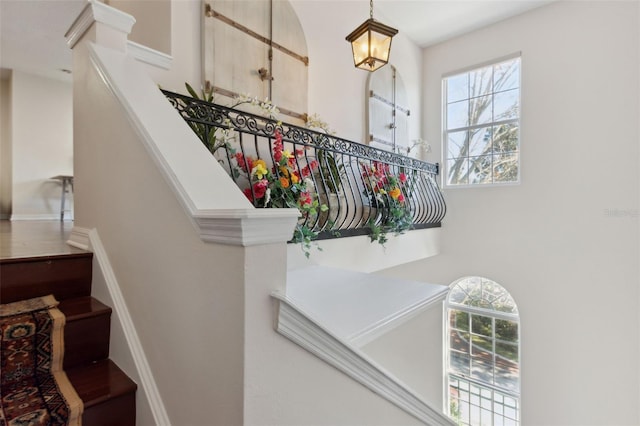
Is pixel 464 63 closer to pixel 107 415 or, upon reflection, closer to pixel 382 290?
pixel 382 290

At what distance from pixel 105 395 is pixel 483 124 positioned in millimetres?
5082

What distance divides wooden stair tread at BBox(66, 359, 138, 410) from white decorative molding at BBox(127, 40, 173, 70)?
1.57 meters

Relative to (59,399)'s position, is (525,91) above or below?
above

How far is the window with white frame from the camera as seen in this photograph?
14.4 ft

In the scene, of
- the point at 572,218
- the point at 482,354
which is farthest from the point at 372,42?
the point at 482,354

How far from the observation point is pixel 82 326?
45.9 inches

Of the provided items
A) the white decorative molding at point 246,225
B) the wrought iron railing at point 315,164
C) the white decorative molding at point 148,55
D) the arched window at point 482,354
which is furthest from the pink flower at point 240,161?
the arched window at point 482,354

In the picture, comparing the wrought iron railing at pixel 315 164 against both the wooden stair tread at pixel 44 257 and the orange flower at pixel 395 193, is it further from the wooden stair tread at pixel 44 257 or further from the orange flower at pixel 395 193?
the wooden stair tread at pixel 44 257

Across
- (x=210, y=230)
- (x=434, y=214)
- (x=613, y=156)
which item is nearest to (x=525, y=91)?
(x=613, y=156)

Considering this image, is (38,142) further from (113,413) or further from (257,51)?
(113,413)

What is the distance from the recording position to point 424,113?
5.18 m

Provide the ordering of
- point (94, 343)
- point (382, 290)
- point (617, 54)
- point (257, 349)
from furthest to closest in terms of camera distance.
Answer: point (617, 54) < point (382, 290) < point (94, 343) < point (257, 349)

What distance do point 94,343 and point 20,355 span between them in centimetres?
21

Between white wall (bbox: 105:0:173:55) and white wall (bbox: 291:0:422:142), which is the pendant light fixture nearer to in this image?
white wall (bbox: 291:0:422:142)
